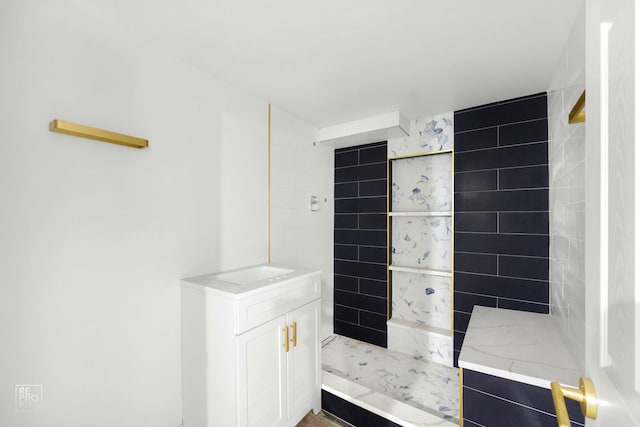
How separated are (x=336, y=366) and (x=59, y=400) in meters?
1.82

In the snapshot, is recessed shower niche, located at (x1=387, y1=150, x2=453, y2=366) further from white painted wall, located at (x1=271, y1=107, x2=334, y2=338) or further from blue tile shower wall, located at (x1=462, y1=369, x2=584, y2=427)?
blue tile shower wall, located at (x1=462, y1=369, x2=584, y2=427)

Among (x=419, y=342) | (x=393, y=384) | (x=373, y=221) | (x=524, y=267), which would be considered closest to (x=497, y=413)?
(x=393, y=384)

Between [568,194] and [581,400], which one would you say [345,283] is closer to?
[568,194]

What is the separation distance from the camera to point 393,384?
216 cm

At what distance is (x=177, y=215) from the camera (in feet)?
5.35

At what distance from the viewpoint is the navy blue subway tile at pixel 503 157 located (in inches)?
80.6

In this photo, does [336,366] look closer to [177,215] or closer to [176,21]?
[177,215]

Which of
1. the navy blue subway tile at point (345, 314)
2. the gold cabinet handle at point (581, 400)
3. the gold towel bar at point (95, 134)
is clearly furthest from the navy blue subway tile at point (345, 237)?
the gold cabinet handle at point (581, 400)

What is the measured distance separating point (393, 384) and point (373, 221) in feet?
4.65

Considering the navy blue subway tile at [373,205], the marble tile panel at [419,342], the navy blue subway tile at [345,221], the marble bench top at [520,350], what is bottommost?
the marble tile panel at [419,342]

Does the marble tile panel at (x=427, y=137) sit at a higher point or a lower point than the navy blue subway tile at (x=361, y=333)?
higher

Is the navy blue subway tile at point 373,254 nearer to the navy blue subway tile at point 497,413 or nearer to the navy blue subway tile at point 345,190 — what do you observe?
the navy blue subway tile at point 345,190

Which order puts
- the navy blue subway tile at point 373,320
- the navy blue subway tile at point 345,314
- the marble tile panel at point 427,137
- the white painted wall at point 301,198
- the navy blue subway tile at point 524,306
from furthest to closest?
the navy blue subway tile at point 345,314 < the navy blue subway tile at point 373,320 < the marble tile panel at point 427,137 < the white painted wall at point 301,198 < the navy blue subway tile at point 524,306

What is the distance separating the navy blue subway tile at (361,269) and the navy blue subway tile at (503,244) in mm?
747
